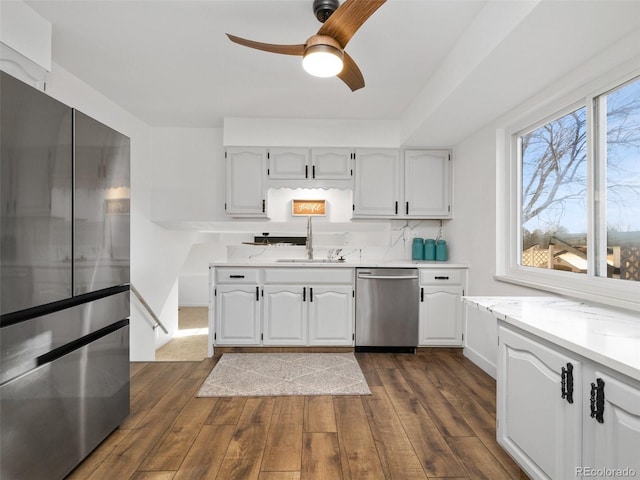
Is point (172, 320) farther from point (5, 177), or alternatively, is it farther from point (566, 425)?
point (566, 425)

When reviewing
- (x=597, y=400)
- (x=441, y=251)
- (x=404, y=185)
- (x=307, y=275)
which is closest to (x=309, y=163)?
(x=404, y=185)

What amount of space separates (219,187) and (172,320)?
1895 mm

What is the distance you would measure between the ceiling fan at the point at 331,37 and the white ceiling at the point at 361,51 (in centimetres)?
26

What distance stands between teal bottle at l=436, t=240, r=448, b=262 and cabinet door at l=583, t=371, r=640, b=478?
2.61 meters

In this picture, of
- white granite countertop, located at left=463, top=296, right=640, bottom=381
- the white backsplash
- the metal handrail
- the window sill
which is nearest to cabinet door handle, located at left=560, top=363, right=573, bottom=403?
white granite countertop, located at left=463, top=296, right=640, bottom=381

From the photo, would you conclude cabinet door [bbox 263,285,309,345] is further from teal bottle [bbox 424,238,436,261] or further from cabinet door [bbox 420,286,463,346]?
teal bottle [bbox 424,238,436,261]

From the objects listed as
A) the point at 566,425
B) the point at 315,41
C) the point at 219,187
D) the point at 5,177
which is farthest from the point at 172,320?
the point at 566,425

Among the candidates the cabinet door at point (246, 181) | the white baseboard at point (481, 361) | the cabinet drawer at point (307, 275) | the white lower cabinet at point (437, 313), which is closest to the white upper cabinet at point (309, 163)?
the cabinet door at point (246, 181)

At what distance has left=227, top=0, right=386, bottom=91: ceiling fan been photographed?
4.77ft

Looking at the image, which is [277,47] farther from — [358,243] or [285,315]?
[358,243]

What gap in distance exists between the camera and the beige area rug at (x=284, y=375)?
8.37 ft

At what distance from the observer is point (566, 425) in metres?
1.28

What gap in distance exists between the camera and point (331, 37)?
1631 millimetres

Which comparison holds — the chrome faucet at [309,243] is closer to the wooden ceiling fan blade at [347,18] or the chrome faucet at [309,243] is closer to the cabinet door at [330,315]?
the cabinet door at [330,315]
